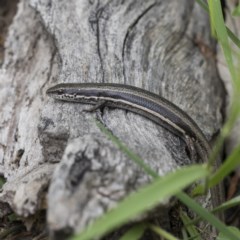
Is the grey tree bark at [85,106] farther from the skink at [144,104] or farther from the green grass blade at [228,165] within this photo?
the green grass blade at [228,165]

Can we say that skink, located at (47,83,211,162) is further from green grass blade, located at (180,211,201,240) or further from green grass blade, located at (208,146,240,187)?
green grass blade, located at (208,146,240,187)

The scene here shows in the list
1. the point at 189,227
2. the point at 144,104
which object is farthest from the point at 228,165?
the point at 144,104

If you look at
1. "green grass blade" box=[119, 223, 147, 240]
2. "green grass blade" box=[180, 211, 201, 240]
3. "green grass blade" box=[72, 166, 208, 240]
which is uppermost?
"green grass blade" box=[72, 166, 208, 240]

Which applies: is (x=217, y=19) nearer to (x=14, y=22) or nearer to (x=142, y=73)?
(x=142, y=73)

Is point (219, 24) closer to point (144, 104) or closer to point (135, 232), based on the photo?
point (144, 104)

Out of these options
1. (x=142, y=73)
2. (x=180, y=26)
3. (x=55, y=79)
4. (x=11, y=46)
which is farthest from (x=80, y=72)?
(x=180, y=26)

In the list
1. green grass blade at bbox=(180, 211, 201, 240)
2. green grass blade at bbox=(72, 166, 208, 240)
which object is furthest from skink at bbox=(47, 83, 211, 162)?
green grass blade at bbox=(72, 166, 208, 240)
